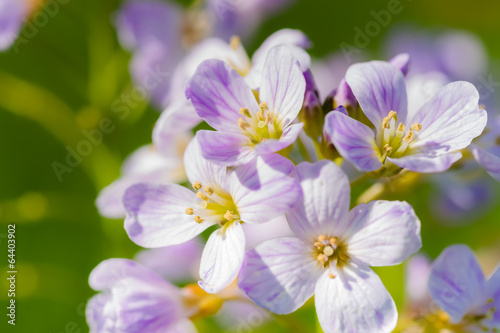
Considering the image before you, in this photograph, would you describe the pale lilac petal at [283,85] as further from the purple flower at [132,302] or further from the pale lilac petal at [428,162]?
the purple flower at [132,302]

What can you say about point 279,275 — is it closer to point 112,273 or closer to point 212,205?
point 212,205

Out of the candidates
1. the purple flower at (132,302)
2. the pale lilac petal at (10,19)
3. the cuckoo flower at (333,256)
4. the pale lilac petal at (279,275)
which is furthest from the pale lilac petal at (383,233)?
the pale lilac petal at (10,19)

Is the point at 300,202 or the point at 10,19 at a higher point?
the point at 10,19

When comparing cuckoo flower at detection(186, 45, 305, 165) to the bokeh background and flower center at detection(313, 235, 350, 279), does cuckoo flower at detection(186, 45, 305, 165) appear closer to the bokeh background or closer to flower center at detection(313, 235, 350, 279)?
flower center at detection(313, 235, 350, 279)

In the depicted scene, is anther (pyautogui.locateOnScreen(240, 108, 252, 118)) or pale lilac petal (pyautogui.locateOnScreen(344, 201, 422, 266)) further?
anther (pyautogui.locateOnScreen(240, 108, 252, 118))

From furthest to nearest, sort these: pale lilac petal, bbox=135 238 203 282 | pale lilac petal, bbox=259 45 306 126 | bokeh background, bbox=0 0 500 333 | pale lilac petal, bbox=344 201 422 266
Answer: bokeh background, bbox=0 0 500 333, pale lilac petal, bbox=135 238 203 282, pale lilac petal, bbox=259 45 306 126, pale lilac petal, bbox=344 201 422 266

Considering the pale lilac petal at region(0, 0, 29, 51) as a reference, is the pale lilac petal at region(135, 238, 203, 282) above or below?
below

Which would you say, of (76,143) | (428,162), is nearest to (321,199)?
(428,162)

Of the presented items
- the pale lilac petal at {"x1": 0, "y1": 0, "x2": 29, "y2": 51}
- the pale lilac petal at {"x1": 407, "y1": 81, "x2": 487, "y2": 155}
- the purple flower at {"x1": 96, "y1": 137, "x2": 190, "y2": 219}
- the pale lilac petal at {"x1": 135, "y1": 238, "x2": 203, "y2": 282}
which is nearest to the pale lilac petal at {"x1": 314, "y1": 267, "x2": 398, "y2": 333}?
the pale lilac petal at {"x1": 407, "y1": 81, "x2": 487, "y2": 155}
